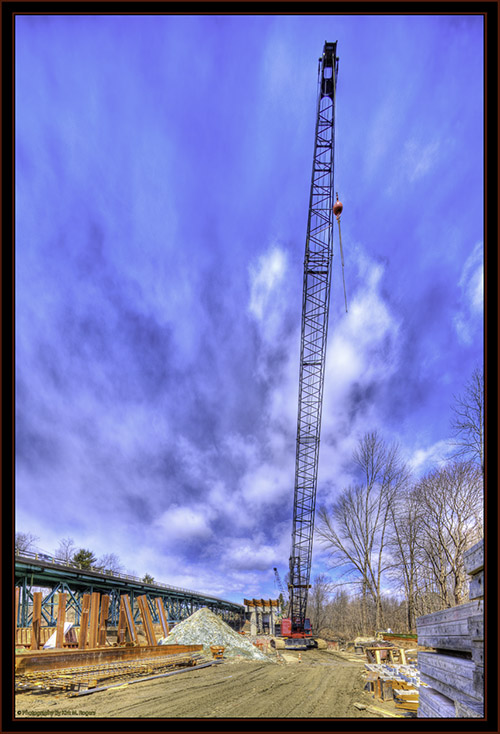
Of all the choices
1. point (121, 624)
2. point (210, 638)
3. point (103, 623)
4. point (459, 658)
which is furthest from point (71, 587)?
point (459, 658)

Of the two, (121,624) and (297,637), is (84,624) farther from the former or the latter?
(297,637)

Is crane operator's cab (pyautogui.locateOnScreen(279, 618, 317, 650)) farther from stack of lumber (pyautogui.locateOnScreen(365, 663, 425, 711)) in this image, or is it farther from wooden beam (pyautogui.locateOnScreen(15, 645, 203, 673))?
stack of lumber (pyautogui.locateOnScreen(365, 663, 425, 711))

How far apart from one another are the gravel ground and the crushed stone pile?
39.6ft

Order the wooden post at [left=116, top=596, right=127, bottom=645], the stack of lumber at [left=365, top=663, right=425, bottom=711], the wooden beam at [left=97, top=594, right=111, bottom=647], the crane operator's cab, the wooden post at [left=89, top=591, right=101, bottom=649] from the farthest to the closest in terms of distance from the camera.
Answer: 1. the crane operator's cab
2. the wooden post at [left=116, top=596, right=127, bottom=645]
3. the wooden beam at [left=97, top=594, right=111, bottom=647]
4. the wooden post at [left=89, top=591, right=101, bottom=649]
5. the stack of lumber at [left=365, top=663, right=425, bottom=711]

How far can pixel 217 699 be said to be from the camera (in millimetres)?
13633

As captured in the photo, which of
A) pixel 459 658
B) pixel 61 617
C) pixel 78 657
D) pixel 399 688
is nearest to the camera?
pixel 459 658

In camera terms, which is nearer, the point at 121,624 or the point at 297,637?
the point at 121,624

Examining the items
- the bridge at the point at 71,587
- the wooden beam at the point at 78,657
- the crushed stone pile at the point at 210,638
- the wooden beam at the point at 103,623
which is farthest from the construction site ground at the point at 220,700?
the crushed stone pile at the point at 210,638

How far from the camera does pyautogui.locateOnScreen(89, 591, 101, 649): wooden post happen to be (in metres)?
18.4

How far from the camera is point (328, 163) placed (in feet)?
140

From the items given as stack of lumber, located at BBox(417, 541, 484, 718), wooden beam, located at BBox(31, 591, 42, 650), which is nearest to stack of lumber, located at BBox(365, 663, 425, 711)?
stack of lumber, located at BBox(417, 541, 484, 718)

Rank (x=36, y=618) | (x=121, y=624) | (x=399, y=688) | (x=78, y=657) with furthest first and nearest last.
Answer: (x=121, y=624)
(x=36, y=618)
(x=78, y=657)
(x=399, y=688)

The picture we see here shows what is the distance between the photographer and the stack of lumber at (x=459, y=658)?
302cm

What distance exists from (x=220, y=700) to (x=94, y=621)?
8245 mm
